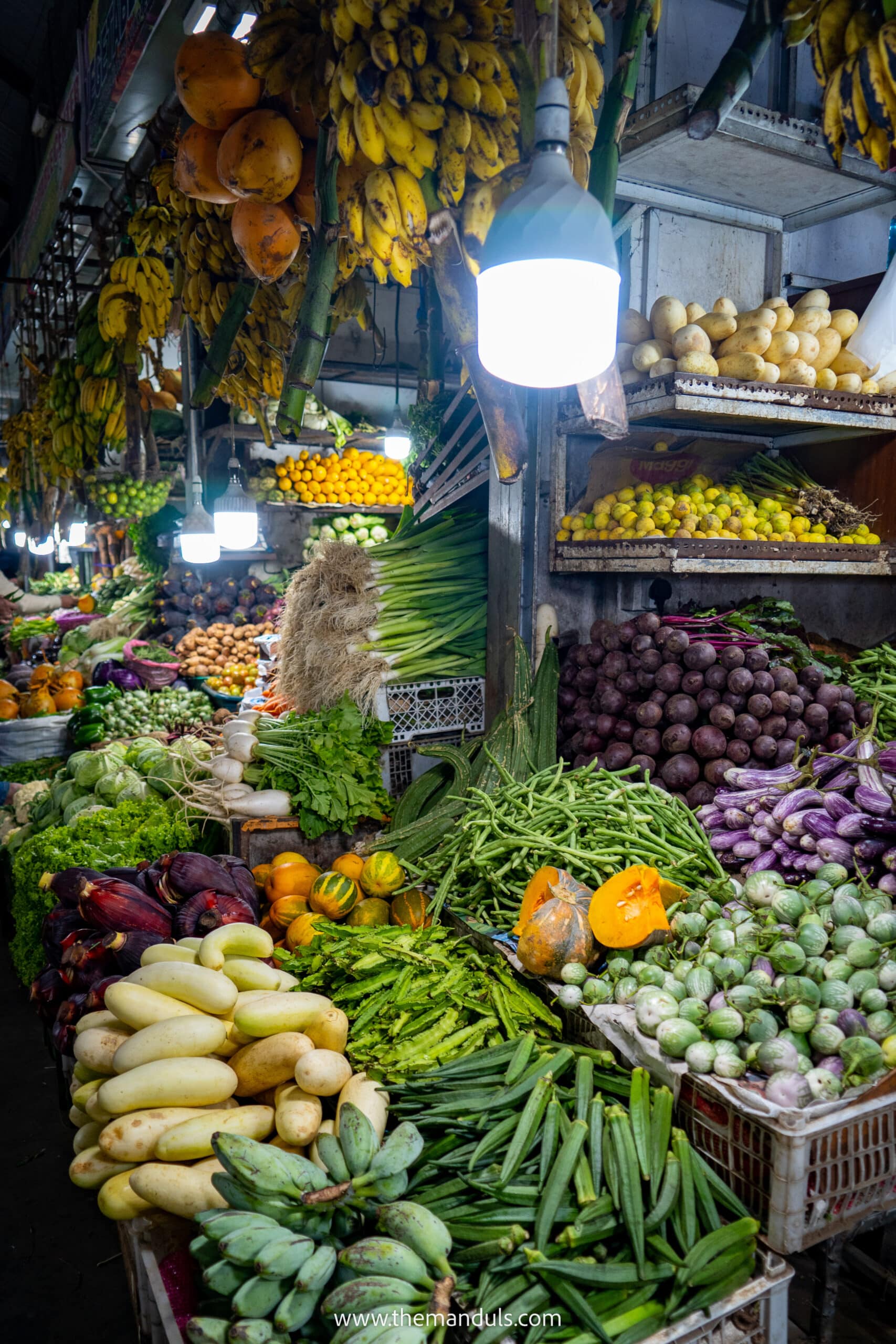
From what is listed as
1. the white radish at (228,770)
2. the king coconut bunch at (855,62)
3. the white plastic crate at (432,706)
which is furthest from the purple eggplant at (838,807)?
the white radish at (228,770)

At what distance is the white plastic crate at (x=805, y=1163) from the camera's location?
1.60 metres

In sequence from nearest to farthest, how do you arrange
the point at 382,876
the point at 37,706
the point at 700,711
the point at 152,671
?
the point at 382,876
the point at 700,711
the point at 37,706
the point at 152,671

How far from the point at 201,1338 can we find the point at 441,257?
7.60 feet

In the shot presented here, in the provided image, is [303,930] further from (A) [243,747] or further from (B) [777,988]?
(B) [777,988]

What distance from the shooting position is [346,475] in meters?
8.18

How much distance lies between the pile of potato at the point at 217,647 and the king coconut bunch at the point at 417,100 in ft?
19.0

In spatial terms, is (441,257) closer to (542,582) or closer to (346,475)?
(542,582)

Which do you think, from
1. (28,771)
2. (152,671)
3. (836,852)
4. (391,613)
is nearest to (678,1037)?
(836,852)

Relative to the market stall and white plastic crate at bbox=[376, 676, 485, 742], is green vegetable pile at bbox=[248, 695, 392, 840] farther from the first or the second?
white plastic crate at bbox=[376, 676, 485, 742]

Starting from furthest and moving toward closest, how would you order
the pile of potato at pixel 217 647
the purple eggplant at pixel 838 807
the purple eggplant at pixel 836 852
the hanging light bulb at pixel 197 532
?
the pile of potato at pixel 217 647
the hanging light bulb at pixel 197 532
the purple eggplant at pixel 838 807
the purple eggplant at pixel 836 852

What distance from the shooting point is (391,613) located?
405 cm

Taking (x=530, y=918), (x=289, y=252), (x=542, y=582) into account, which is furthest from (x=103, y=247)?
(x=530, y=918)

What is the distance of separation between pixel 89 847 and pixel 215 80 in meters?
2.95

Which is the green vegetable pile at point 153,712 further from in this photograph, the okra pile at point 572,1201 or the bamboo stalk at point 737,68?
the bamboo stalk at point 737,68
